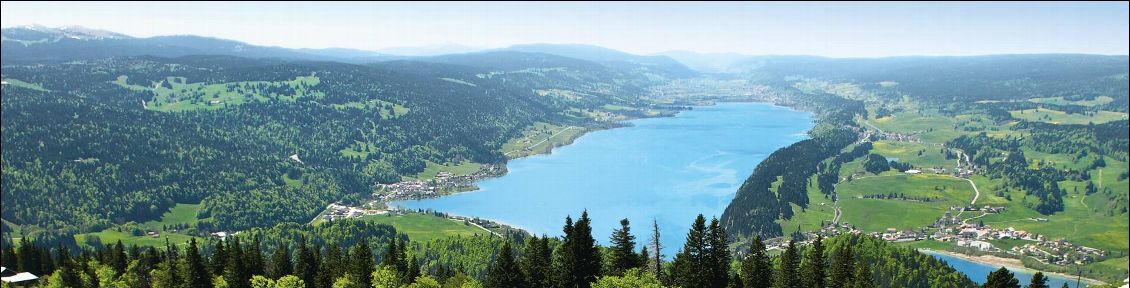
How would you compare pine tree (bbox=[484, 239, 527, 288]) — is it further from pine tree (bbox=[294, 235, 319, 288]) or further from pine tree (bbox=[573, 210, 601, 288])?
pine tree (bbox=[294, 235, 319, 288])

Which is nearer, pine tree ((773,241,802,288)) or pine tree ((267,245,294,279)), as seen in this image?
pine tree ((773,241,802,288))

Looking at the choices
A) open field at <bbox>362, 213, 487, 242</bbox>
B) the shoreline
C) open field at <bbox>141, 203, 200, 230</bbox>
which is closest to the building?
open field at <bbox>362, 213, 487, 242</bbox>

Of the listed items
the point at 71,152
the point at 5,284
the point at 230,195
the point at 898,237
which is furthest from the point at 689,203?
the point at 71,152

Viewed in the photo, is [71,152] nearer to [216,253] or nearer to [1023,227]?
[216,253]

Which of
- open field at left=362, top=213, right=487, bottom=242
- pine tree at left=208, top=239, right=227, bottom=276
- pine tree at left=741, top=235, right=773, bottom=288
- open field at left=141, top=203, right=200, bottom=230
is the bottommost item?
open field at left=141, top=203, right=200, bottom=230

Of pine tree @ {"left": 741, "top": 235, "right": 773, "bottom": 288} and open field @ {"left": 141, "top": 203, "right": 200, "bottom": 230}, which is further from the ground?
pine tree @ {"left": 741, "top": 235, "right": 773, "bottom": 288}
